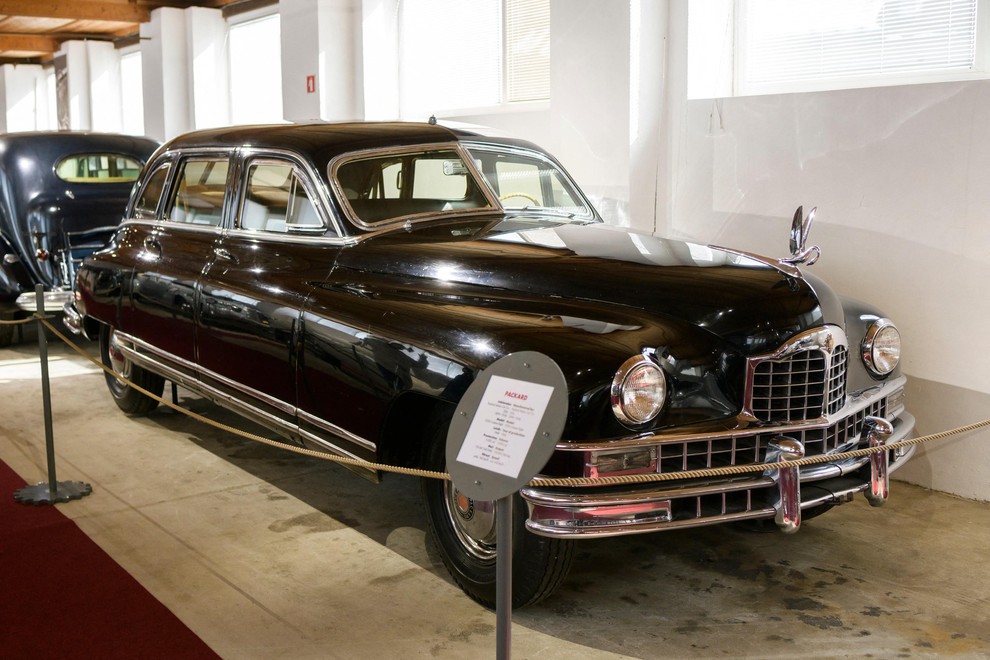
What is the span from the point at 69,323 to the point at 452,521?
3.92 metres

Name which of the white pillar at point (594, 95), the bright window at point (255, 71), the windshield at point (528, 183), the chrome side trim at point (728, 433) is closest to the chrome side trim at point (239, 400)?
the chrome side trim at point (728, 433)

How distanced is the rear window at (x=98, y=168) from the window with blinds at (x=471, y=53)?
2565mm

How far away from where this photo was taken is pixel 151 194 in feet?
18.7

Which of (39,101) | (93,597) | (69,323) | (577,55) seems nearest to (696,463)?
(93,597)

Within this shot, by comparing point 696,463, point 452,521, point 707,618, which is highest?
point 696,463

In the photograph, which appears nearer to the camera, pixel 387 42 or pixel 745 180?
pixel 745 180

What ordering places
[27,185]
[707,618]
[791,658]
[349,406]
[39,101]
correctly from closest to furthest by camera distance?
[791,658]
[707,618]
[349,406]
[27,185]
[39,101]

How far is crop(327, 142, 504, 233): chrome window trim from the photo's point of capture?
4176 mm

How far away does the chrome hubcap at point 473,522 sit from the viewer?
134 inches

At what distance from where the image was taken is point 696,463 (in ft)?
10.6

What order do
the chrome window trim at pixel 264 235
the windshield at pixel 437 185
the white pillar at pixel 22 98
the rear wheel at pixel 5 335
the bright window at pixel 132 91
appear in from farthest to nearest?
1. the white pillar at pixel 22 98
2. the bright window at pixel 132 91
3. the rear wheel at pixel 5 335
4. the windshield at pixel 437 185
5. the chrome window trim at pixel 264 235

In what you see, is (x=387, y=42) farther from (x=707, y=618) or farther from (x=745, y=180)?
(x=707, y=618)

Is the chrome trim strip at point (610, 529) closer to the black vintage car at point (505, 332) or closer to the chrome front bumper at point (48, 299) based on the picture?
the black vintage car at point (505, 332)

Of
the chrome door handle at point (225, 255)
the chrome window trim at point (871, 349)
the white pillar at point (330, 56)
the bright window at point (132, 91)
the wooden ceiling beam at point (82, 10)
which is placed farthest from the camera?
the bright window at point (132, 91)
